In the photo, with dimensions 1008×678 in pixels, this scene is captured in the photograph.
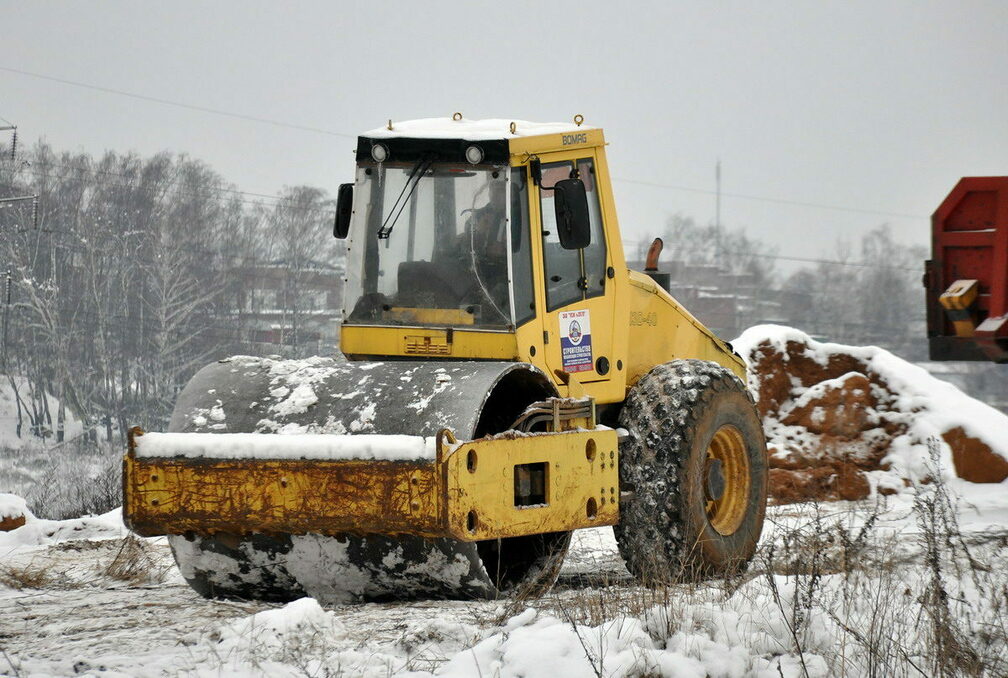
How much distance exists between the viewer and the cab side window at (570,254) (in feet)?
25.6

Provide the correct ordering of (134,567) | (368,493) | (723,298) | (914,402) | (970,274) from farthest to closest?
1. (723,298)
2. (914,402)
3. (970,274)
4. (134,567)
5. (368,493)

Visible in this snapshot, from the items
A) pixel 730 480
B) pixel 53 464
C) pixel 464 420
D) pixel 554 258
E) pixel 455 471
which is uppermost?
pixel 554 258

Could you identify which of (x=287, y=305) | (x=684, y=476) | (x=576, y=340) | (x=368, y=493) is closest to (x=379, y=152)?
(x=576, y=340)

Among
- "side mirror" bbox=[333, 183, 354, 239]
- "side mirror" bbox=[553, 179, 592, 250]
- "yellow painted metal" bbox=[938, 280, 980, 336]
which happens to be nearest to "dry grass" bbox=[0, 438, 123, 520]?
"yellow painted metal" bbox=[938, 280, 980, 336]

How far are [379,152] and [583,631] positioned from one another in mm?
3440

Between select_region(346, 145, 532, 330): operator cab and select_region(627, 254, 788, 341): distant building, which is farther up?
select_region(627, 254, 788, 341): distant building

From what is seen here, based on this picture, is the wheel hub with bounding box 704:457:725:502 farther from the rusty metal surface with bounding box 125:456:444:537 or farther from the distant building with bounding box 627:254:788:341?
the distant building with bounding box 627:254:788:341

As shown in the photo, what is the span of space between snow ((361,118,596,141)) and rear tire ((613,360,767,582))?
A: 162cm

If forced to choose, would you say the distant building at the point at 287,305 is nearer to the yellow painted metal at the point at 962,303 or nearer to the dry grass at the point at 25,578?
the yellow painted metal at the point at 962,303

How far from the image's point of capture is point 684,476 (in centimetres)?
779

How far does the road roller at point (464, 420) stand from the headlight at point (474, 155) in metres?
0.02

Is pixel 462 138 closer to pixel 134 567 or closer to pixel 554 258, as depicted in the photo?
pixel 554 258

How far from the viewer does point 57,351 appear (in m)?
42.3

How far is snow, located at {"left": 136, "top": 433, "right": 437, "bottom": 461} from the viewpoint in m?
6.36
